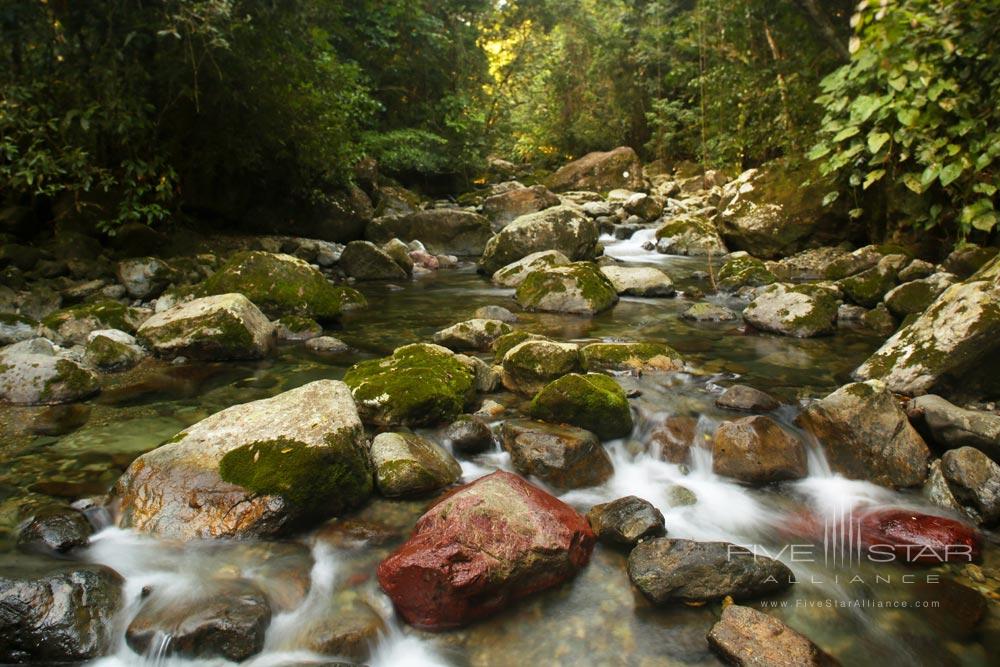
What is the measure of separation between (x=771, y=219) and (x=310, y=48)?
8080mm

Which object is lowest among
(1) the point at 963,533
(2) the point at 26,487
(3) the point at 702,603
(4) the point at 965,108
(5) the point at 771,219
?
(2) the point at 26,487

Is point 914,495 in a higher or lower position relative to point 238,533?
higher

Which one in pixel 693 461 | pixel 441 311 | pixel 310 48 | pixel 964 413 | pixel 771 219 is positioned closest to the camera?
pixel 964 413

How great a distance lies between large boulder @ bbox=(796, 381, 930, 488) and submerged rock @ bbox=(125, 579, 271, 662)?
3.42 meters

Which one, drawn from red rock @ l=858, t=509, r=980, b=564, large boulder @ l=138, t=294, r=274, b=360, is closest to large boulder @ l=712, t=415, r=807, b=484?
red rock @ l=858, t=509, r=980, b=564

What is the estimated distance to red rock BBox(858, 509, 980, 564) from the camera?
2.99 metres

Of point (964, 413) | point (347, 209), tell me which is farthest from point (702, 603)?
point (347, 209)

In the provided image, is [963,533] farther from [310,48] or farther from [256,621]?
[310,48]

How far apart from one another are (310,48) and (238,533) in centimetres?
804

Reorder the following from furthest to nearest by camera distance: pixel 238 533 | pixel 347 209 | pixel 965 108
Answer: pixel 347 209 < pixel 965 108 < pixel 238 533

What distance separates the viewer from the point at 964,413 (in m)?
3.58

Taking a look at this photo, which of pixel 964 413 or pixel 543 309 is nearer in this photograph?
pixel 964 413

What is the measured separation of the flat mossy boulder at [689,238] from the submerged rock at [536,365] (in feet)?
25.4

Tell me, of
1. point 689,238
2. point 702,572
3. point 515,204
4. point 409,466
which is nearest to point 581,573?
point 702,572
